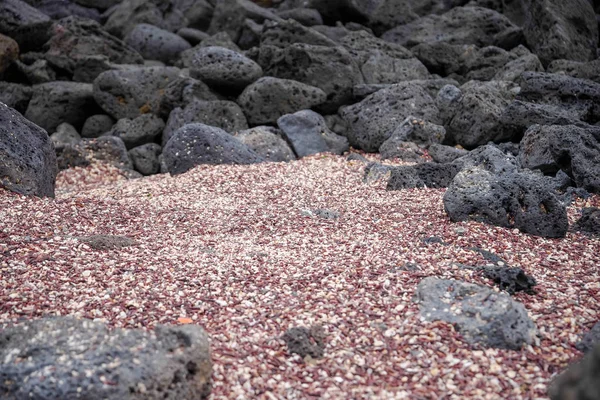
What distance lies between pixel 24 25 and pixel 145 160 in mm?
8593

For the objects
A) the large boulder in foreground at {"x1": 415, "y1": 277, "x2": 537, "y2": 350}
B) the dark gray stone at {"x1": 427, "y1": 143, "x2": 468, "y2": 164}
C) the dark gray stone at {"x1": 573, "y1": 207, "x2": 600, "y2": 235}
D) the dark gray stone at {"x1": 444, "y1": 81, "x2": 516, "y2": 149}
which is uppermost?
the large boulder in foreground at {"x1": 415, "y1": 277, "x2": 537, "y2": 350}

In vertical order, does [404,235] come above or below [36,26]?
above

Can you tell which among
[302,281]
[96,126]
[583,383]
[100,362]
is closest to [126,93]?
[96,126]

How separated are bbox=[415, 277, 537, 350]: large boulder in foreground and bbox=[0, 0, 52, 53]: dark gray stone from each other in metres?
18.6

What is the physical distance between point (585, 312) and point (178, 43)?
19803 mm

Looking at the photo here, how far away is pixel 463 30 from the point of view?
2077 cm

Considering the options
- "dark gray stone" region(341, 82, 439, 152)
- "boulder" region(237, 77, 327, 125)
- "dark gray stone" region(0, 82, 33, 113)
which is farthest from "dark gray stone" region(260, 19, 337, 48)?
"dark gray stone" region(0, 82, 33, 113)

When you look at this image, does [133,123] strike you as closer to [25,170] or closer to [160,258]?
[25,170]

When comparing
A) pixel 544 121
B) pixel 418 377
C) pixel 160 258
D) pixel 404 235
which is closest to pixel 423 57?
pixel 544 121

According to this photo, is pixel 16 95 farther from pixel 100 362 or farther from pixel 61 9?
pixel 100 362

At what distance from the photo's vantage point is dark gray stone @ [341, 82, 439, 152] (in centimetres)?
1439

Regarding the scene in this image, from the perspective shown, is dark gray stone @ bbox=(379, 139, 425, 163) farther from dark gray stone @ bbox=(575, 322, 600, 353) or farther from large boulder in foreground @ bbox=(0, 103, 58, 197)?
dark gray stone @ bbox=(575, 322, 600, 353)

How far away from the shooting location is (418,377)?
4574 millimetres

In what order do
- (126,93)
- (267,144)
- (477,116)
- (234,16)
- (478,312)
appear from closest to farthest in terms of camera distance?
(478,312), (477,116), (267,144), (126,93), (234,16)
